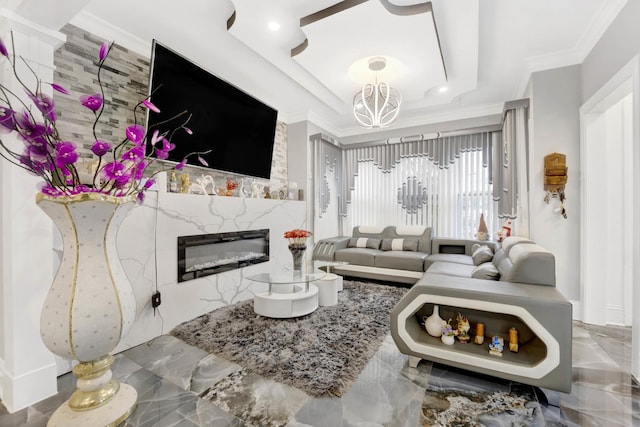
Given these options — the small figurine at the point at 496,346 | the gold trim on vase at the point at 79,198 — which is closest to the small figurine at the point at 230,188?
the gold trim on vase at the point at 79,198

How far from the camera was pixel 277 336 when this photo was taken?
7.11 feet

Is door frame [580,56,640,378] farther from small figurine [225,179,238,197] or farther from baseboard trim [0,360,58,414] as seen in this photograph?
baseboard trim [0,360,58,414]

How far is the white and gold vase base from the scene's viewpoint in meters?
1.14

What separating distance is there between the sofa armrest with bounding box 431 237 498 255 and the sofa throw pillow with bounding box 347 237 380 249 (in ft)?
2.87

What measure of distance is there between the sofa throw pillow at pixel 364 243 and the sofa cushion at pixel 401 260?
17.8 inches

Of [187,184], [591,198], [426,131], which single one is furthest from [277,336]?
[426,131]

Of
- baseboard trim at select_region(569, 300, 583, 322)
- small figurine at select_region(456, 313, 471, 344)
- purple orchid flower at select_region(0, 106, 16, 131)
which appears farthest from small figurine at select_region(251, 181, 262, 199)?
baseboard trim at select_region(569, 300, 583, 322)

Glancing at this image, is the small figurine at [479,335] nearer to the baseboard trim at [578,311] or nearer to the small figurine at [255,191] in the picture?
the baseboard trim at [578,311]

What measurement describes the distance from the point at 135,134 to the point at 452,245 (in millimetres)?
4126

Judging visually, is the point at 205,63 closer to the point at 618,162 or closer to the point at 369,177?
the point at 369,177

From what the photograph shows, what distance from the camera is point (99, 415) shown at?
1184 mm

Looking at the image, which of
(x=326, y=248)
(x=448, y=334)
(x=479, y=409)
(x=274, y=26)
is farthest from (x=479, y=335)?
(x=274, y=26)

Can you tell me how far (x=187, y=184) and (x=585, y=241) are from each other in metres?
3.99

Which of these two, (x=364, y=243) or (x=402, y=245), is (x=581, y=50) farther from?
(x=364, y=243)
